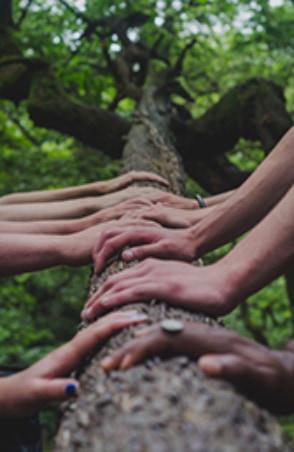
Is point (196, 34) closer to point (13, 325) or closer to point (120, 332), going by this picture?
point (13, 325)

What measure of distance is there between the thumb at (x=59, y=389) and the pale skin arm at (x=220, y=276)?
0.31 metres

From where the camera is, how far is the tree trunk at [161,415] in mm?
835

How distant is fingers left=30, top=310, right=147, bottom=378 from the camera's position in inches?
50.9

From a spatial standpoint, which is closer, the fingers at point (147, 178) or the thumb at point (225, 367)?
the thumb at point (225, 367)

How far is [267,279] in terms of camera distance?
5.06 ft

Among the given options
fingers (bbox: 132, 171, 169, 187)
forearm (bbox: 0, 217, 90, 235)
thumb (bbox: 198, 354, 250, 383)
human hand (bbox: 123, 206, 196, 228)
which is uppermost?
thumb (bbox: 198, 354, 250, 383)

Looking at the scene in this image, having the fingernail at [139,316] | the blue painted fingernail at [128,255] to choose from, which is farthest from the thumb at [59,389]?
the blue painted fingernail at [128,255]

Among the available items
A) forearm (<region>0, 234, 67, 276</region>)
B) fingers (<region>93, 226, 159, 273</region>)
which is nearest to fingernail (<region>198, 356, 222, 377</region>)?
fingers (<region>93, 226, 159, 273</region>)

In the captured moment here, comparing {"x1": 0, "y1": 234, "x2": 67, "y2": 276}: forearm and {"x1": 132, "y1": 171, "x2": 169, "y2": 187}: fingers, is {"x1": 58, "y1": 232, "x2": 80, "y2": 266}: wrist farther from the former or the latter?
{"x1": 132, "y1": 171, "x2": 169, "y2": 187}: fingers

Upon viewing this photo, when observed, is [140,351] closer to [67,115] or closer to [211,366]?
[211,366]

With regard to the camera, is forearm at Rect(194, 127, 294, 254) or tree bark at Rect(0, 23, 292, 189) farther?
tree bark at Rect(0, 23, 292, 189)

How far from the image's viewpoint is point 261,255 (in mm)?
1492

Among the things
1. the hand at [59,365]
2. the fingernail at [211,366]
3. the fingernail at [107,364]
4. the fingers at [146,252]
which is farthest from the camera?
the fingers at [146,252]

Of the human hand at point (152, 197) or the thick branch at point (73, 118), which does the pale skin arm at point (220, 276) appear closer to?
the human hand at point (152, 197)
